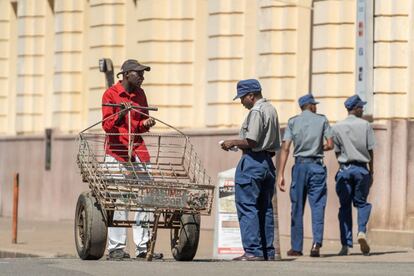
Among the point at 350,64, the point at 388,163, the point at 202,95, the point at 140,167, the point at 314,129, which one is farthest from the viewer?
the point at 202,95

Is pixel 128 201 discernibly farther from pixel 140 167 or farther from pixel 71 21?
pixel 71 21

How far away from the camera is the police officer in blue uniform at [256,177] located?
17681mm

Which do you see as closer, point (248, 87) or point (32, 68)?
point (248, 87)

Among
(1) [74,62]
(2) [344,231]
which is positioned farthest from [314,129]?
(1) [74,62]

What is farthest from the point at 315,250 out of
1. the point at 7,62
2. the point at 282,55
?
the point at 7,62

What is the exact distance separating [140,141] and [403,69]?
666 cm

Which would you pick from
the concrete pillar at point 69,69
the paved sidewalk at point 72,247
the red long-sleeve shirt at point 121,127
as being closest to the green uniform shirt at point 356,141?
the paved sidewalk at point 72,247

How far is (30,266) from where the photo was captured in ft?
53.6

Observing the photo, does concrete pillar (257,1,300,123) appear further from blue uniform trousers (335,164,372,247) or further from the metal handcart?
the metal handcart

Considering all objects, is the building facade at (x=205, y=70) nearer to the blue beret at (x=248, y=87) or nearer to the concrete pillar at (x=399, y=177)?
the concrete pillar at (x=399, y=177)

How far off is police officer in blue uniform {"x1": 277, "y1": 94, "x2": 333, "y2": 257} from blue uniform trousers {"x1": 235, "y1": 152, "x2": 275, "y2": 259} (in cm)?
242

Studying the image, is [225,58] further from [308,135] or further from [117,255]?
[117,255]

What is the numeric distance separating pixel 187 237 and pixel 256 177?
0.94m

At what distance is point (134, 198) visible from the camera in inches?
659
